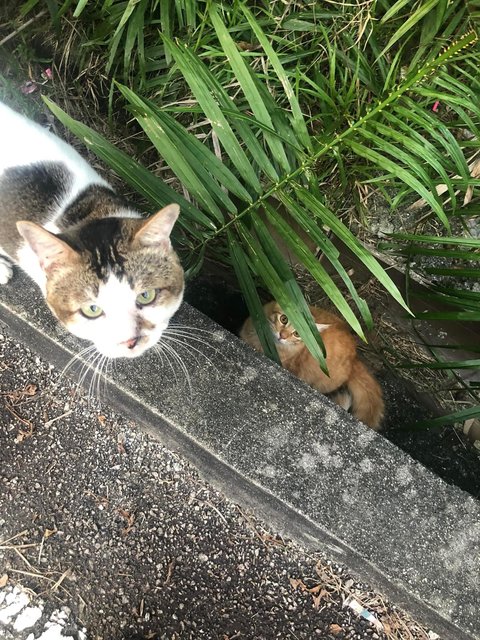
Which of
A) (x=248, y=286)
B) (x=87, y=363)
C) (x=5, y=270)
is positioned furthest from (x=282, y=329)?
(x=5, y=270)

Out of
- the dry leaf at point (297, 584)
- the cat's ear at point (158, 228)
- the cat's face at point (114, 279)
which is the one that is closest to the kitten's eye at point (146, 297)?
the cat's face at point (114, 279)

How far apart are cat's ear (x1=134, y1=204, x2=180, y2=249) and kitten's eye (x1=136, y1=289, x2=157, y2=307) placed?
0.10 metres

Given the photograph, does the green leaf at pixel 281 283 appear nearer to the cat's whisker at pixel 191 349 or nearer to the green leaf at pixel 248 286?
the green leaf at pixel 248 286

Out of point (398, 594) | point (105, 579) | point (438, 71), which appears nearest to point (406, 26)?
point (438, 71)

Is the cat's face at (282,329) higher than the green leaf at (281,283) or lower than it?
lower

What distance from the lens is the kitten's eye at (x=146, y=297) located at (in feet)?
3.66

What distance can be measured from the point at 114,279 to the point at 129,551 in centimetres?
79

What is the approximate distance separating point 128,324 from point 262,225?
46cm

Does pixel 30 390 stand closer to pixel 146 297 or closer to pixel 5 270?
pixel 5 270

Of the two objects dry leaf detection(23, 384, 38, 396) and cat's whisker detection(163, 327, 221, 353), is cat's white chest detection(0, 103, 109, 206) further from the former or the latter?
dry leaf detection(23, 384, 38, 396)

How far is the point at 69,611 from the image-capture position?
1315 mm

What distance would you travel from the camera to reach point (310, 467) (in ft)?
4.08

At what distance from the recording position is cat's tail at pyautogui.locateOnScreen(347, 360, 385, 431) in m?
1.64

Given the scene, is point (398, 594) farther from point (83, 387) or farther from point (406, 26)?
point (406, 26)
